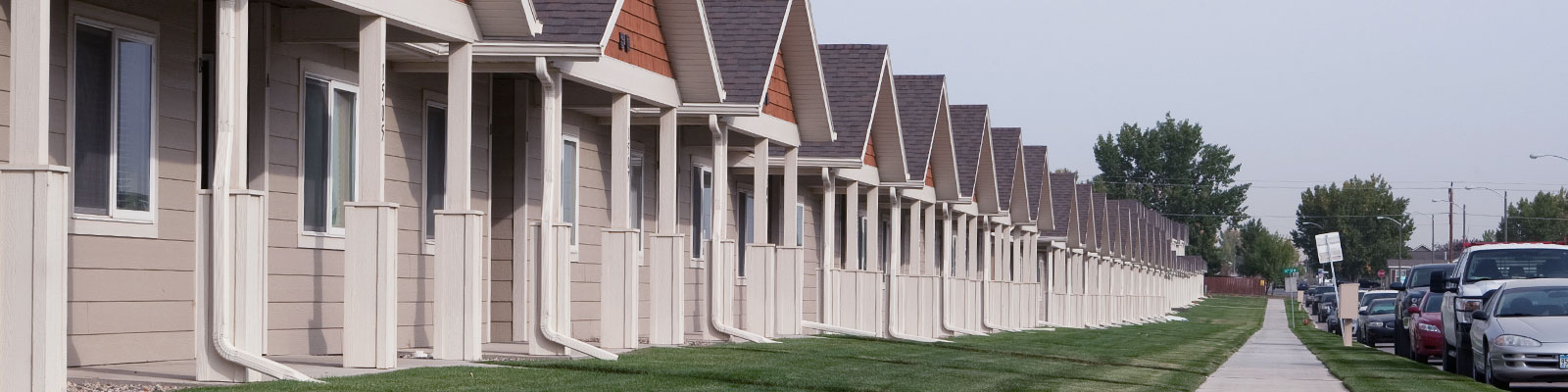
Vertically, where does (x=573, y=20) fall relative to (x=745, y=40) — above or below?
below

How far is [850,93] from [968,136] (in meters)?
9.81

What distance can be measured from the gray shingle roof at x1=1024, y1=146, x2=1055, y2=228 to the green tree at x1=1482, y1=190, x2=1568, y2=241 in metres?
117

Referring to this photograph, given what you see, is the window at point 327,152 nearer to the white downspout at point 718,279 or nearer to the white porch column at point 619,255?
the white porch column at point 619,255

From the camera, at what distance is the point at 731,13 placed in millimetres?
23906

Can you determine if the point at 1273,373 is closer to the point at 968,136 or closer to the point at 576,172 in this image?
the point at 576,172

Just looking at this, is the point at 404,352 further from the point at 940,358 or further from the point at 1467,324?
the point at 1467,324

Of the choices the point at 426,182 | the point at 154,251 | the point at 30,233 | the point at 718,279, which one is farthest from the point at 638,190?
the point at 30,233

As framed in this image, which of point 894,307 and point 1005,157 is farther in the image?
point 1005,157

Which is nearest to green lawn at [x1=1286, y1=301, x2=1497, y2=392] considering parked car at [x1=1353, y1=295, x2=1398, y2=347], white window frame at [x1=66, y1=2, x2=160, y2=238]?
parked car at [x1=1353, y1=295, x2=1398, y2=347]

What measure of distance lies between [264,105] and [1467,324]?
47.5ft

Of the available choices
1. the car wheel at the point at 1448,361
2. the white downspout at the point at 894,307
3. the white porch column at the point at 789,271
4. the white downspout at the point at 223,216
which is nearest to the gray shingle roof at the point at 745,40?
the white porch column at the point at 789,271

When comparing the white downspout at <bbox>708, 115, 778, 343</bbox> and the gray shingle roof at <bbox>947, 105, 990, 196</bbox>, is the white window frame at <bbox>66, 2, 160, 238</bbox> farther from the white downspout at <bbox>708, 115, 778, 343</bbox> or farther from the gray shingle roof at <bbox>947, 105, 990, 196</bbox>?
the gray shingle roof at <bbox>947, 105, 990, 196</bbox>

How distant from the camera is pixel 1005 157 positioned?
4569 centimetres

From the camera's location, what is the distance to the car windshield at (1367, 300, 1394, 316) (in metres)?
39.9
